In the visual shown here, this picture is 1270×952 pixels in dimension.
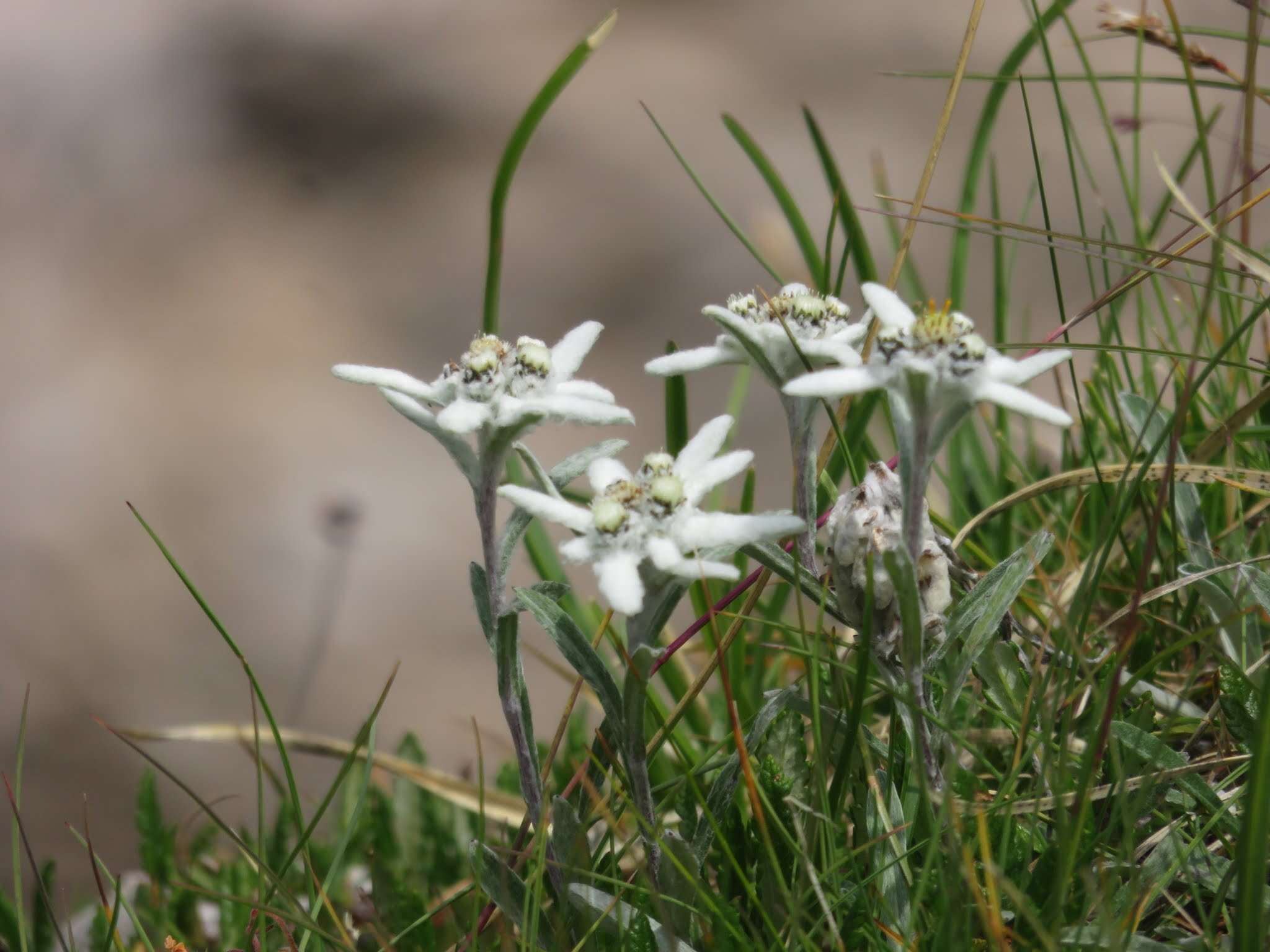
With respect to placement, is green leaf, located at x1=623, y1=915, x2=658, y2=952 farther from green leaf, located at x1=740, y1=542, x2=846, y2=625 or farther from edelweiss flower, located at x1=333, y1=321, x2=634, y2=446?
edelweiss flower, located at x1=333, y1=321, x2=634, y2=446

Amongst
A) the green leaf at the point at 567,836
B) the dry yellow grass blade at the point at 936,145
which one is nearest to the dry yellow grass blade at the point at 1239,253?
the dry yellow grass blade at the point at 936,145

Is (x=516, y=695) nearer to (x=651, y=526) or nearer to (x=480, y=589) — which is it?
(x=480, y=589)

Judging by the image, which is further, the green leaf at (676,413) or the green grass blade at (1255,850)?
the green leaf at (676,413)

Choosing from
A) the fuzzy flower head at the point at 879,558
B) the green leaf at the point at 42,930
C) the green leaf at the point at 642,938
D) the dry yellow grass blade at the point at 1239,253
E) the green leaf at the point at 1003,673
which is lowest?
the green leaf at the point at 42,930

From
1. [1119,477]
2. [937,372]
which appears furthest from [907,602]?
[1119,477]

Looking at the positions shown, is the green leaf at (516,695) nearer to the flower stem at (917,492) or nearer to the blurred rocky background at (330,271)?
the flower stem at (917,492)

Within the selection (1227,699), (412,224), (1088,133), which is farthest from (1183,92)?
(1227,699)

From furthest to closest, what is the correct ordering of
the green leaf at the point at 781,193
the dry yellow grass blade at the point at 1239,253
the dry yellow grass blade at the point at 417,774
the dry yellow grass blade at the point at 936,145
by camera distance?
the green leaf at the point at 781,193 → the dry yellow grass blade at the point at 417,774 → the dry yellow grass blade at the point at 936,145 → the dry yellow grass blade at the point at 1239,253
